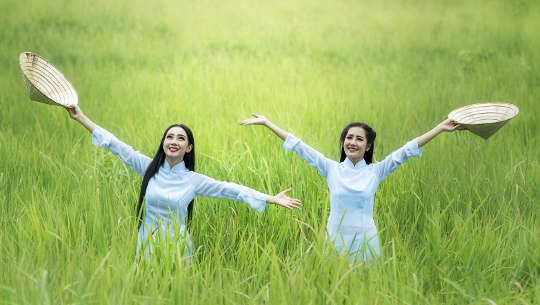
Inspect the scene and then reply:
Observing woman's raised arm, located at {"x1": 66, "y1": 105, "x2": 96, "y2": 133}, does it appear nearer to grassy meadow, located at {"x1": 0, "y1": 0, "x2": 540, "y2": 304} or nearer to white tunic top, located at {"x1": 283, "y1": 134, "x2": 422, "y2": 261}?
grassy meadow, located at {"x1": 0, "y1": 0, "x2": 540, "y2": 304}

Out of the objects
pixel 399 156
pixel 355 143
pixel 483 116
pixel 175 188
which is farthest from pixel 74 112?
pixel 483 116

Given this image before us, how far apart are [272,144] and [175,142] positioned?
1547 mm

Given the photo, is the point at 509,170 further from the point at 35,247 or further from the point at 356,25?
the point at 356,25

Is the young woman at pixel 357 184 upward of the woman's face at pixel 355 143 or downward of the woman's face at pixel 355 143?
downward

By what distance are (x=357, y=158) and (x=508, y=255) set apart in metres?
0.93

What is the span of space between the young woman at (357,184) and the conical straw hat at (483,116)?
0.06m

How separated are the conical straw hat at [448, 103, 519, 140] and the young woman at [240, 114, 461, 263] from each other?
0.06 meters

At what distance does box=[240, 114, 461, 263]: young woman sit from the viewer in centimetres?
262

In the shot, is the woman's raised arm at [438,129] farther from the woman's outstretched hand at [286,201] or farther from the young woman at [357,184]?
the woman's outstretched hand at [286,201]

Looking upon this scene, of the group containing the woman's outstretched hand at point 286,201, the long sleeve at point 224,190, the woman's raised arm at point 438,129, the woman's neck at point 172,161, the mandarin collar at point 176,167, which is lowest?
the woman's outstretched hand at point 286,201

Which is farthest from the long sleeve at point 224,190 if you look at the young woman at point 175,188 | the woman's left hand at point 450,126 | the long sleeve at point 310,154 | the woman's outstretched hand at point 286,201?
the woman's left hand at point 450,126

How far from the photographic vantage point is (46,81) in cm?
304

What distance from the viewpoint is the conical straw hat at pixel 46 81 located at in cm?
290

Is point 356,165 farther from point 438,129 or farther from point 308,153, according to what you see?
point 438,129
